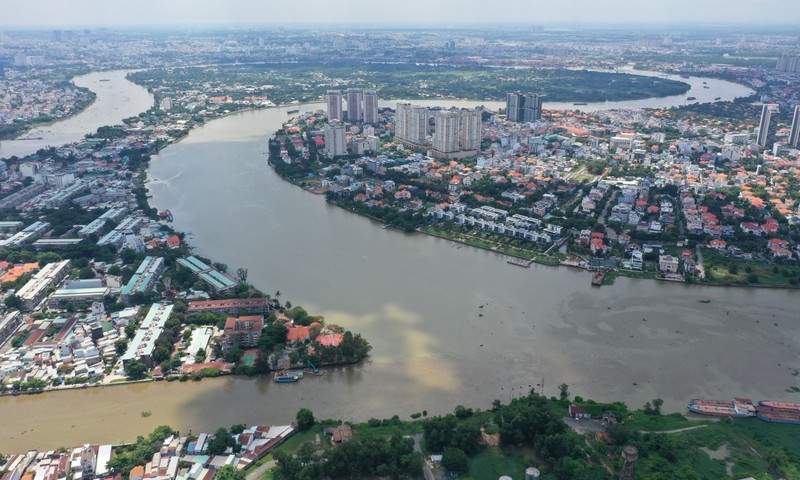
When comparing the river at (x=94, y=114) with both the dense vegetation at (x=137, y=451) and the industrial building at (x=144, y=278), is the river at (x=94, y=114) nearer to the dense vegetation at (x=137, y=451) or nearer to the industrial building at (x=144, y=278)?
the industrial building at (x=144, y=278)

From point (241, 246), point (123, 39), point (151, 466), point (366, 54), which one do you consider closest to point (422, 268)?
→ point (241, 246)

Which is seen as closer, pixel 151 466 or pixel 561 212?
pixel 151 466

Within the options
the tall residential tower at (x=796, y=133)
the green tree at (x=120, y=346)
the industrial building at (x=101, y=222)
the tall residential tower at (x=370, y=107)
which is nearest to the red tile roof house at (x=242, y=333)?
the green tree at (x=120, y=346)

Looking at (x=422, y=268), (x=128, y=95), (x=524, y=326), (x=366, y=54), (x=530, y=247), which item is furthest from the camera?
(x=366, y=54)

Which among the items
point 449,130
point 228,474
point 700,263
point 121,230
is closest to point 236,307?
point 228,474

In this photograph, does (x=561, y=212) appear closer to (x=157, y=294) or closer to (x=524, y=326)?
(x=524, y=326)

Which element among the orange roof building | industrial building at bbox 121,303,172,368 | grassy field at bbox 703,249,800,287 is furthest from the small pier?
the orange roof building

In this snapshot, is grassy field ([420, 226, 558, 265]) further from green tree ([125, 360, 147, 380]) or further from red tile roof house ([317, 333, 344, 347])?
green tree ([125, 360, 147, 380])
